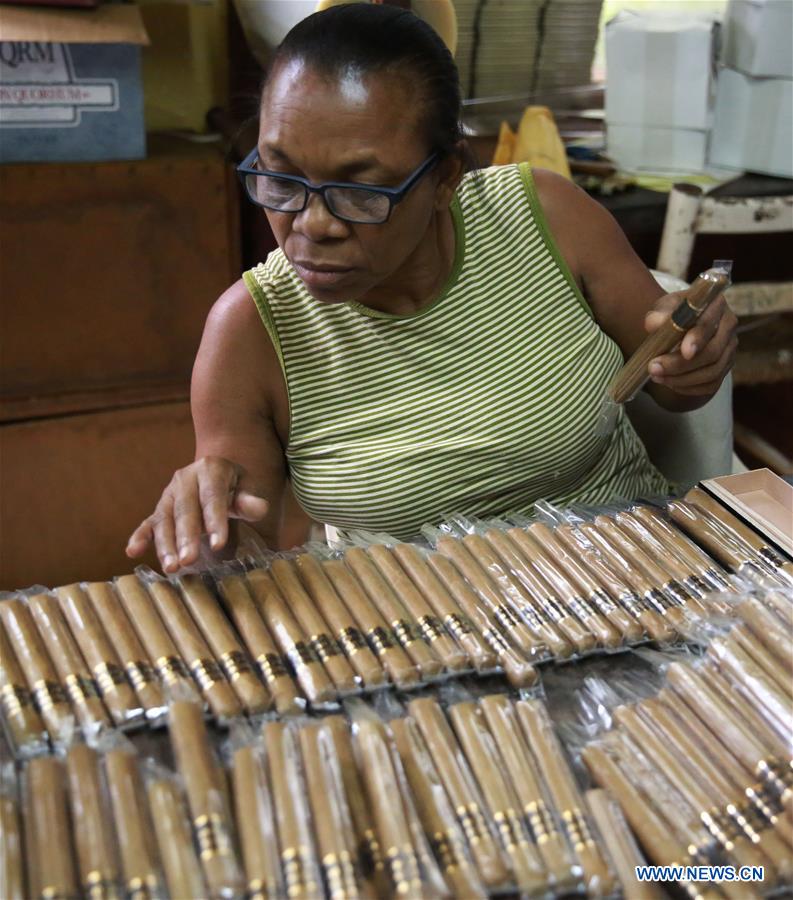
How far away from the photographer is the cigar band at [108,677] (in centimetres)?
87

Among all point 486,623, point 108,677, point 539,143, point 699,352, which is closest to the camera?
point 108,677

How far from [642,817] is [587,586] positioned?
0.95ft

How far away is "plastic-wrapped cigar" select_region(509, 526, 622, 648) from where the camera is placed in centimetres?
99

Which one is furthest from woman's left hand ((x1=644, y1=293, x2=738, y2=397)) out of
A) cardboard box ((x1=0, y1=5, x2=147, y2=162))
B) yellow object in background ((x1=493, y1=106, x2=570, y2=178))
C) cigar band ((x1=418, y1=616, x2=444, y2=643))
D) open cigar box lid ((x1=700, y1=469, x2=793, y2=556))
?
cardboard box ((x1=0, y1=5, x2=147, y2=162))

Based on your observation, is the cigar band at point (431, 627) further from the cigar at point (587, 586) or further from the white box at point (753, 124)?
the white box at point (753, 124)

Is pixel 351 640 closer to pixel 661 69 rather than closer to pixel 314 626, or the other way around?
pixel 314 626

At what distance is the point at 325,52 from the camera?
115 centimetres

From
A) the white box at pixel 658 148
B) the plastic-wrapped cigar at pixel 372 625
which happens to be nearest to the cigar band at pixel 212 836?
the plastic-wrapped cigar at pixel 372 625

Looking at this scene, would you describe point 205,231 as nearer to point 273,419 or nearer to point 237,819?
point 273,419

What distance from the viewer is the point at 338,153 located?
3.73 ft

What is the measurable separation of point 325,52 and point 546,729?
771 mm

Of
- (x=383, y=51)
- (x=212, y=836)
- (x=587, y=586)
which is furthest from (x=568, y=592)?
(x=383, y=51)

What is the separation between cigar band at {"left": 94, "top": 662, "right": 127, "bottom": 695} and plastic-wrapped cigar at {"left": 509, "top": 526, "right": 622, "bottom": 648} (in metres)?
0.44

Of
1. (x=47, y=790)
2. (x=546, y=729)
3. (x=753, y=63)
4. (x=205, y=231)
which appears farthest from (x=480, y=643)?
(x=753, y=63)
